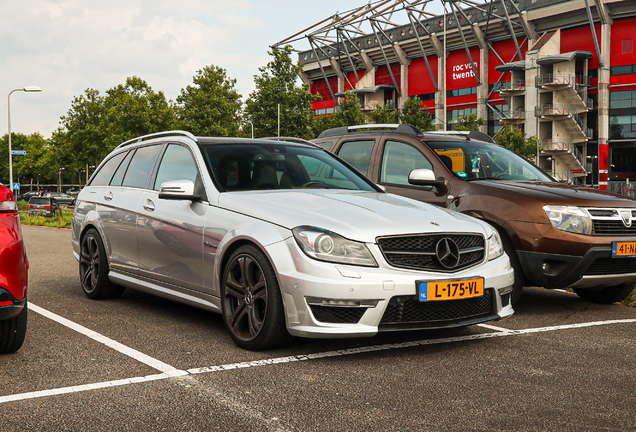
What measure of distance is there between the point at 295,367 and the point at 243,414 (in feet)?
3.04

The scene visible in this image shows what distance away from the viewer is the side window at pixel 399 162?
7287 mm

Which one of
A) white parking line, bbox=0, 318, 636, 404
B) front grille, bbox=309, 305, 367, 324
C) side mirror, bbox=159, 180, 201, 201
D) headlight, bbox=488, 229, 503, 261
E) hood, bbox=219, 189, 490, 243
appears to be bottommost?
white parking line, bbox=0, 318, 636, 404

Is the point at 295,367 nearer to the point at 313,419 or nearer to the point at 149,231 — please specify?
the point at 313,419

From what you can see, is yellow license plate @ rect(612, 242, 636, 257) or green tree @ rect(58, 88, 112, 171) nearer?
yellow license plate @ rect(612, 242, 636, 257)

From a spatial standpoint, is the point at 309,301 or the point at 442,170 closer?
the point at 309,301

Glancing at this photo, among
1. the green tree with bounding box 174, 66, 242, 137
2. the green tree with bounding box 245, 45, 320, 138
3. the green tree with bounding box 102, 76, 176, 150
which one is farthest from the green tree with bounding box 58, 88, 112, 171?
the green tree with bounding box 245, 45, 320, 138

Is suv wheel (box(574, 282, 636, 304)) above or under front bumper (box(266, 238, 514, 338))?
under

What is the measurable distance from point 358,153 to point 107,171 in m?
2.82

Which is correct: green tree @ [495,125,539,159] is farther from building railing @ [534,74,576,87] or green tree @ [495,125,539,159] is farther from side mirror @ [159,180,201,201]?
side mirror @ [159,180,201,201]

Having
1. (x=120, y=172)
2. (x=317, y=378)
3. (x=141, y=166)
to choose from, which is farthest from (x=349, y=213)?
(x=120, y=172)

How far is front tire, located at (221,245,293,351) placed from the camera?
436 centimetres

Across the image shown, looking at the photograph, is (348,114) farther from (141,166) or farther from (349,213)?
(349,213)

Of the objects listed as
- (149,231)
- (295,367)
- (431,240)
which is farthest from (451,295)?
(149,231)

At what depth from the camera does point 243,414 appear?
328cm
